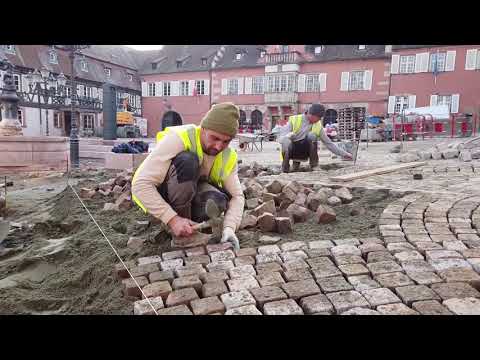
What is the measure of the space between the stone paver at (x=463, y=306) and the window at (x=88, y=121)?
36.1 metres

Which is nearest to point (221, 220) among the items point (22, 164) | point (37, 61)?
point (22, 164)

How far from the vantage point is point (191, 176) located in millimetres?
2703

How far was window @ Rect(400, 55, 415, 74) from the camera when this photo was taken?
26516mm

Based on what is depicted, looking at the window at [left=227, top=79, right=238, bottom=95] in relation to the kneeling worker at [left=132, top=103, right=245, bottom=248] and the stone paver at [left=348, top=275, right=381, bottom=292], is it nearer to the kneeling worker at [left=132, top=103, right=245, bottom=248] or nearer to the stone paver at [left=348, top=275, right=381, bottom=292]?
the kneeling worker at [left=132, top=103, right=245, bottom=248]

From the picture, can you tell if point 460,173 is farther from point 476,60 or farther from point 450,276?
point 476,60

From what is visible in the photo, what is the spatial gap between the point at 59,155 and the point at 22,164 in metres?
0.95

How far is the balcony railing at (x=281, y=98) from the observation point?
3044 cm

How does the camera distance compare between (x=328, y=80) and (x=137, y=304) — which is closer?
(x=137, y=304)

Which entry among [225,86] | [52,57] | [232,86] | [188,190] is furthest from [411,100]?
[52,57]

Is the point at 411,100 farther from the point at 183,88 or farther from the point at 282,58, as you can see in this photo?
the point at 183,88

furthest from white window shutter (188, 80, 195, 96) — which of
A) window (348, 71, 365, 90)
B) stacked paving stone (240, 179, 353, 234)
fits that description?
stacked paving stone (240, 179, 353, 234)

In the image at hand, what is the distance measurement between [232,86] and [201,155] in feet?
105
